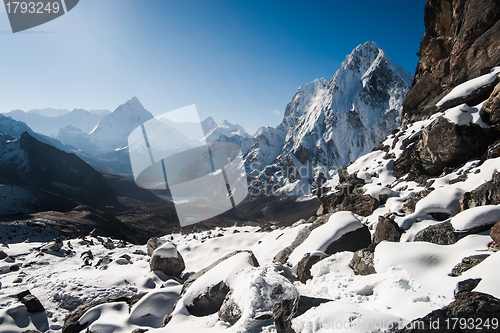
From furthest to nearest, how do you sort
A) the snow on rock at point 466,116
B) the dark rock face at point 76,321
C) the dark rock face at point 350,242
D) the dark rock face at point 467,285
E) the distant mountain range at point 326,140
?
the distant mountain range at point 326,140, the snow on rock at point 466,116, the dark rock face at point 350,242, the dark rock face at point 76,321, the dark rock face at point 467,285

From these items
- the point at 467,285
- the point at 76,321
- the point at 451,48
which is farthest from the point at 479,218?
the point at 451,48

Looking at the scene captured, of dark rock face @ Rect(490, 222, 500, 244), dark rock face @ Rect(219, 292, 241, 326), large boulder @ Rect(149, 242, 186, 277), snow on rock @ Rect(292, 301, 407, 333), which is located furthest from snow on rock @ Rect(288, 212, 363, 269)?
large boulder @ Rect(149, 242, 186, 277)

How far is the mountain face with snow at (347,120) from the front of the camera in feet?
268

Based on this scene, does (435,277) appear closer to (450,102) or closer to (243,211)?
(450,102)

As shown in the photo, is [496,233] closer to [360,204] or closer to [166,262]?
[360,204]

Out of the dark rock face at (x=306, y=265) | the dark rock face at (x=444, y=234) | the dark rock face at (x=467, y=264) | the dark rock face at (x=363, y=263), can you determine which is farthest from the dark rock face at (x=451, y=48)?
the dark rock face at (x=306, y=265)

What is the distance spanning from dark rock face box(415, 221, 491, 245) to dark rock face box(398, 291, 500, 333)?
11.5ft

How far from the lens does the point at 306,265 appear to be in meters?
6.30

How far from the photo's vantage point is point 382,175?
14.3 m

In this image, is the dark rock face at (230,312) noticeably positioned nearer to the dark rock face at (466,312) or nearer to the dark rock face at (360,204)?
the dark rock face at (466,312)

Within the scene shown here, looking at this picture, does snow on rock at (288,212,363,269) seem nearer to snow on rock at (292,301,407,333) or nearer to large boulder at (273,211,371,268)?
large boulder at (273,211,371,268)

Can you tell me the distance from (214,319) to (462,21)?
22.3 meters

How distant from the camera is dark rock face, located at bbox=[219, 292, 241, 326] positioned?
4426 millimetres

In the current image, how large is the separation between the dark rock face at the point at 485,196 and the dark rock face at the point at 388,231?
1.93 m
